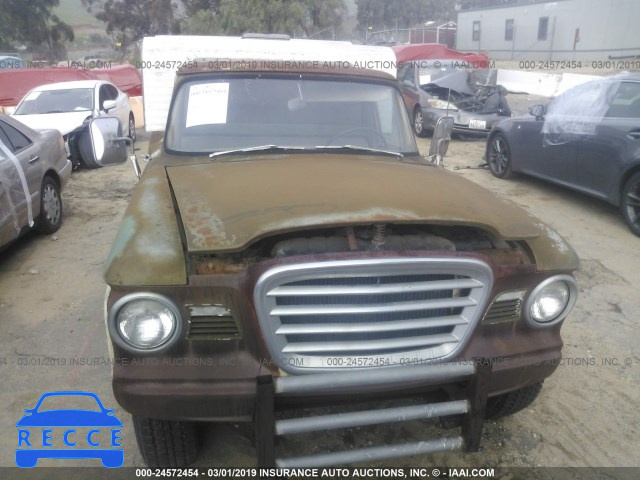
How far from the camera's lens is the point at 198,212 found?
235cm

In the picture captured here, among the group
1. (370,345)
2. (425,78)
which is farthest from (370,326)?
(425,78)

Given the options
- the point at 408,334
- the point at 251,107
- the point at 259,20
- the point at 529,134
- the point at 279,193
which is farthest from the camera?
the point at 259,20

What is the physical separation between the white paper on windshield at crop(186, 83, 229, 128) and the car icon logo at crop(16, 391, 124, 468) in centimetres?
189

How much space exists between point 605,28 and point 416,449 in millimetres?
34650

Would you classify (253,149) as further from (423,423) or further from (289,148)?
(423,423)

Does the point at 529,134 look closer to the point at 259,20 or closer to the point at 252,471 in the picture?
the point at 252,471

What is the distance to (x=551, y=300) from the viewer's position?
7.94ft

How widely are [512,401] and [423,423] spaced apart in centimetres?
51

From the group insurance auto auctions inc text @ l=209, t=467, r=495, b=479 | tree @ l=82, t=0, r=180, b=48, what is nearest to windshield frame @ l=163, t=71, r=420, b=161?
insurance auto auctions inc text @ l=209, t=467, r=495, b=479

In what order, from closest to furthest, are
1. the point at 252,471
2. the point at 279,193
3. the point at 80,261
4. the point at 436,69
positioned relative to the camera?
the point at 279,193, the point at 252,471, the point at 80,261, the point at 436,69

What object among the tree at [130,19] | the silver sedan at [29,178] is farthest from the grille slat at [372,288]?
the tree at [130,19]

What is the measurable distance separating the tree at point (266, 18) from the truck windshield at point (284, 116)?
23.6m

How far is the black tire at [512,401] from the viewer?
9.07ft

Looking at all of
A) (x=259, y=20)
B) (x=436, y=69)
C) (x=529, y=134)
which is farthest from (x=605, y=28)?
(x=529, y=134)
